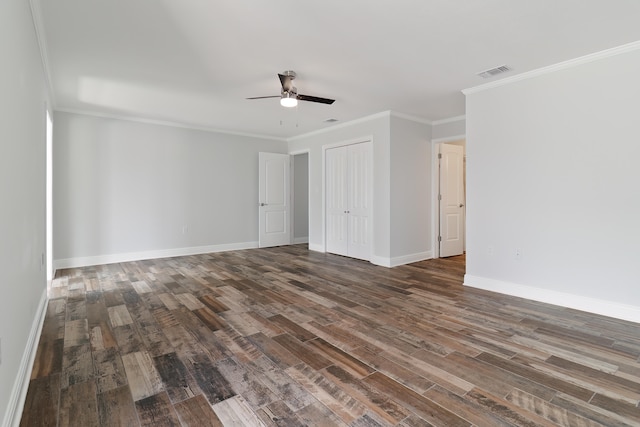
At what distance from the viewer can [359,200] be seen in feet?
19.6

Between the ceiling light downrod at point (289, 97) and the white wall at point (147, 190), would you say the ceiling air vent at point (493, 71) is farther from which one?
the white wall at point (147, 190)

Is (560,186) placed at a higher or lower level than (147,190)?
lower

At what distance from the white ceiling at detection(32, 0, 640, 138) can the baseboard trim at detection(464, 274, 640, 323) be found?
2.44m

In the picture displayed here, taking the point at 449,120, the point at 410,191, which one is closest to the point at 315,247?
the point at 410,191

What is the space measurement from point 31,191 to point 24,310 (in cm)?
93

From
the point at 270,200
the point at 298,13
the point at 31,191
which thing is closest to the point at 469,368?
the point at 298,13

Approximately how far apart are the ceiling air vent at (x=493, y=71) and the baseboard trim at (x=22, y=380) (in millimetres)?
4628

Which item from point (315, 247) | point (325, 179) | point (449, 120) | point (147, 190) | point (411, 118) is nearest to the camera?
point (411, 118)

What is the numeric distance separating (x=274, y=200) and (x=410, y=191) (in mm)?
3132

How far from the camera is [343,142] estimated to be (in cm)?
619

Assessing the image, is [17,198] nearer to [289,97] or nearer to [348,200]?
[289,97]

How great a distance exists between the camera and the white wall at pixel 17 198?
156 centimetres

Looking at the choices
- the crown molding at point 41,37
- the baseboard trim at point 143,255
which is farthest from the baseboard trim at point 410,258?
the crown molding at point 41,37

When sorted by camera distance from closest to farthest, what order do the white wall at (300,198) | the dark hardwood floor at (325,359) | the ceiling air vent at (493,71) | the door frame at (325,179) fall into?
the dark hardwood floor at (325,359) → the ceiling air vent at (493,71) → the door frame at (325,179) → the white wall at (300,198)
